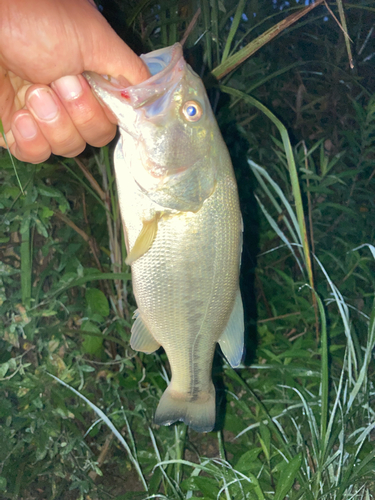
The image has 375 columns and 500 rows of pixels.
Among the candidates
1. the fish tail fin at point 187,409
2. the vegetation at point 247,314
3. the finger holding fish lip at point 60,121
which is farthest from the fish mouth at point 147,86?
the fish tail fin at point 187,409

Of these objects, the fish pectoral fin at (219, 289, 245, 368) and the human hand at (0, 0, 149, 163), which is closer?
the human hand at (0, 0, 149, 163)

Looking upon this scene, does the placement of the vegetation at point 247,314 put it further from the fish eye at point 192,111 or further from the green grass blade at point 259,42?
the fish eye at point 192,111

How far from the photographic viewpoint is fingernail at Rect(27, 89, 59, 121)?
3.13 feet

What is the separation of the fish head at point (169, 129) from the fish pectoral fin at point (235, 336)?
267 millimetres

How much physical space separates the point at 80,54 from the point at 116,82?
9cm

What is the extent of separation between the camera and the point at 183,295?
94cm

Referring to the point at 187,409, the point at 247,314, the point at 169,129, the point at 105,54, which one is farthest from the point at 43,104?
the point at 247,314

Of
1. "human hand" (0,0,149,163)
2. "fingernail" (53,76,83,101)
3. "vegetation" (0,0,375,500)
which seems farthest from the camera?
A: "vegetation" (0,0,375,500)

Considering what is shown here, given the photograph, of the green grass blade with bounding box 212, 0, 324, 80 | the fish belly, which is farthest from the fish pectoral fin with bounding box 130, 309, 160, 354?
the green grass blade with bounding box 212, 0, 324, 80

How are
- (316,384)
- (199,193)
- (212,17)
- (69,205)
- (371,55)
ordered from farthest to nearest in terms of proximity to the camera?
(371,55) → (316,384) → (69,205) → (212,17) → (199,193)

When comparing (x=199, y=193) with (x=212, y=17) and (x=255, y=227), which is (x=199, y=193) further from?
(x=255, y=227)

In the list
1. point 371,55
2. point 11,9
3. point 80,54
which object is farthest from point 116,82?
point 371,55

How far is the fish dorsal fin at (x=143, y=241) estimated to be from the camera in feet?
2.82

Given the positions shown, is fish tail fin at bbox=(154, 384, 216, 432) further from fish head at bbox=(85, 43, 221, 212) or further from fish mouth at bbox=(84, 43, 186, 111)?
fish mouth at bbox=(84, 43, 186, 111)
